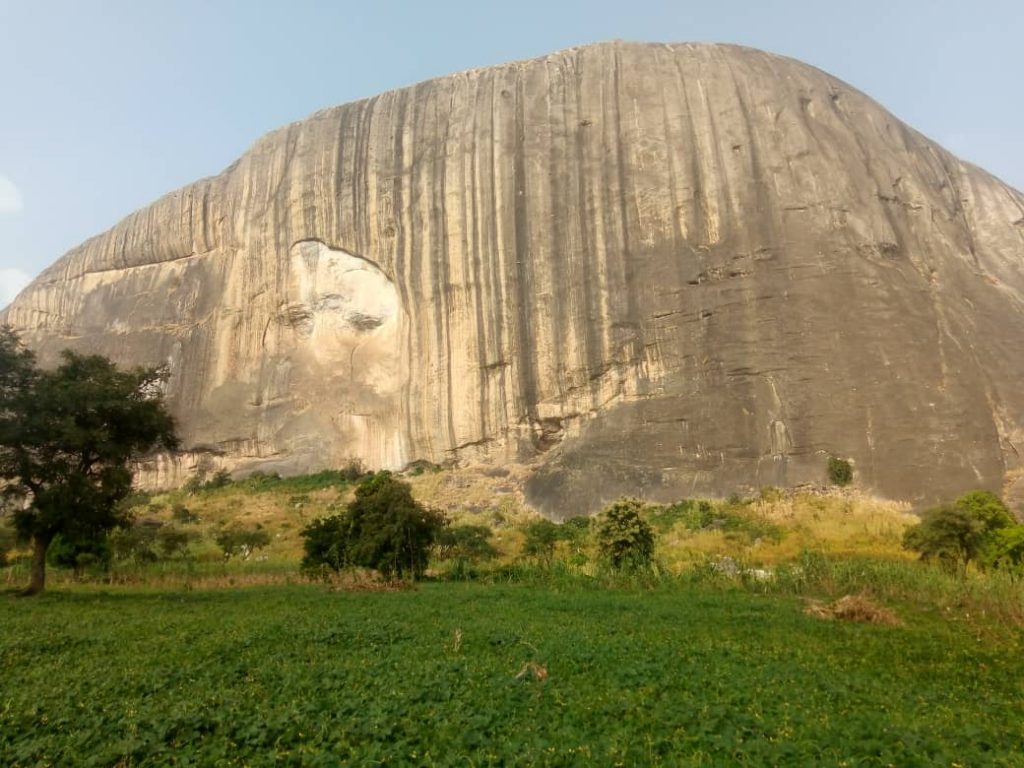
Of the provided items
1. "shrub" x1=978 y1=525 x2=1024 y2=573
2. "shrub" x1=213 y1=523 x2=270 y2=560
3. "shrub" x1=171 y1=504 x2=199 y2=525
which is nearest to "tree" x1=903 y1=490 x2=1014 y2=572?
"shrub" x1=978 y1=525 x2=1024 y2=573

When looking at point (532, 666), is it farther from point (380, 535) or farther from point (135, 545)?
point (135, 545)

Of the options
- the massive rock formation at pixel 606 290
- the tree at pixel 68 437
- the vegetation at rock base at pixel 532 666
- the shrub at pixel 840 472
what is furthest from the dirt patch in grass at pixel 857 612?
the massive rock formation at pixel 606 290

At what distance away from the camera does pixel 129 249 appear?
1738 inches

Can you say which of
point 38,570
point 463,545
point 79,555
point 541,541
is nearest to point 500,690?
point 38,570

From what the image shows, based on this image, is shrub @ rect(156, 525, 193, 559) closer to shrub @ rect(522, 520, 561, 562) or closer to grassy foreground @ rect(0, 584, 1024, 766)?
shrub @ rect(522, 520, 561, 562)

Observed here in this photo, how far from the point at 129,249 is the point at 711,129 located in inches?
1321

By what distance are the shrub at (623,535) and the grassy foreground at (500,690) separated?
24.8 feet

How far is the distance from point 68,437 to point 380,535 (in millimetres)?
7594

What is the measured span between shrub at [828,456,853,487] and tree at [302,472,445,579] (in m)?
14.6

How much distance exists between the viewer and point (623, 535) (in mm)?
19312

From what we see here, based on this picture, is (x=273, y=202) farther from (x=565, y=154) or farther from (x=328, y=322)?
(x=565, y=154)

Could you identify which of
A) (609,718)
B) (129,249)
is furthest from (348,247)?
(609,718)

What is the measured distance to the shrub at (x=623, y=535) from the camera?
62.9 feet

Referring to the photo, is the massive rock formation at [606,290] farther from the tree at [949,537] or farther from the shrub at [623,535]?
the shrub at [623,535]
